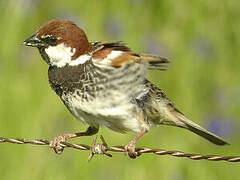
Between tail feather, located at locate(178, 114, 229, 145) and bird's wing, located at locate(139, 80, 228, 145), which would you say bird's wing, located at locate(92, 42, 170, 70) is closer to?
bird's wing, located at locate(139, 80, 228, 145)

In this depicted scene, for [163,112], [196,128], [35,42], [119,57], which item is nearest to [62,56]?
[35,42]

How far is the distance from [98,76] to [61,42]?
0.93 ft

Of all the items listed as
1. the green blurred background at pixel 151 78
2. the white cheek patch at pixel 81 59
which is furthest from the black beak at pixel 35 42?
the green blurred background at pixel 151 78

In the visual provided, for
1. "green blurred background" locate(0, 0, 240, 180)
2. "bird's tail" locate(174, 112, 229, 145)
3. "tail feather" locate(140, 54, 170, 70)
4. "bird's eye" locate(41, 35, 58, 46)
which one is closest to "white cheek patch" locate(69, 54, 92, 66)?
"bird's eye" locate(41, 35, 58, 46)

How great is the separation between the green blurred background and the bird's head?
1.09 meters

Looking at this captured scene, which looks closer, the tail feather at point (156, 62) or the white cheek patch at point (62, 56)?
the tail feather at point (156, 62)

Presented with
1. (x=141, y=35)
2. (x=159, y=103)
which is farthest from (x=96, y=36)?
(x=159, y=103)

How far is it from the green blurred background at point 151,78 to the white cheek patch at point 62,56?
1.06m

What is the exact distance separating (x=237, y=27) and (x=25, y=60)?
5.62 ft

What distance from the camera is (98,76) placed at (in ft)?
11.3

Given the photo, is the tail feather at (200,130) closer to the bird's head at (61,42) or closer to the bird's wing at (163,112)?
the bird's wing at (163,112)

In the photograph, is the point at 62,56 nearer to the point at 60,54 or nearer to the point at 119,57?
the point at 60,54

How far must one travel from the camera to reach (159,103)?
3.77 m

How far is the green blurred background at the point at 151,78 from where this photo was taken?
4523 mm
